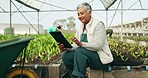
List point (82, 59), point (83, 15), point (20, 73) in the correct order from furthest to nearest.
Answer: point (20, 73)
point (83, 15)
point (82, 59)

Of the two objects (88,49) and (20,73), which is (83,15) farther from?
(20,73)

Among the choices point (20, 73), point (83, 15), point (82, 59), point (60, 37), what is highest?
point (83, 15)

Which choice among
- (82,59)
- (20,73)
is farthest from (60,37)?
(20,73)

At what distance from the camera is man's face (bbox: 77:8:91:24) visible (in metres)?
2.80

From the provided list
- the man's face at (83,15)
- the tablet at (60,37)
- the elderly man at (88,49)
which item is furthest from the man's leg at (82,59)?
the man's face at (83,15)

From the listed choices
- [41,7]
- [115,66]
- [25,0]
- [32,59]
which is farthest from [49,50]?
[41,7]

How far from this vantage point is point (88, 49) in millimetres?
2783

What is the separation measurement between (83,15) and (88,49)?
38cm

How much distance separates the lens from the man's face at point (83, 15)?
2.80m

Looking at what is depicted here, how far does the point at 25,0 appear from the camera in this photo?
12.9m

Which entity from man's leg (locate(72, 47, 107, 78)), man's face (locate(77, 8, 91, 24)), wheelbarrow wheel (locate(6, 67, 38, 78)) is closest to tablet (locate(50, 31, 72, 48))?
man's leg (locate(72, 47, 107, 78))

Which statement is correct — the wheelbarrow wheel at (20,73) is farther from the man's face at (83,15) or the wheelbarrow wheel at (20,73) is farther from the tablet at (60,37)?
the man's face at (83,15)

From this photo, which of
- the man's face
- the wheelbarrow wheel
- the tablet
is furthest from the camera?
the wheelbarrow wheel

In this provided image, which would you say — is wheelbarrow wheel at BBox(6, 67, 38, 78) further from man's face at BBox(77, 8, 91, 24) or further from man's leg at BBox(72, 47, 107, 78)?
man's face at BBox(77, 8, 91, 24)
